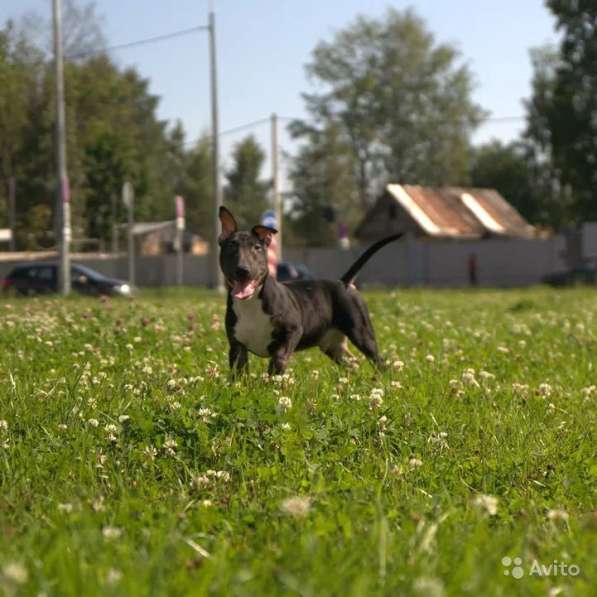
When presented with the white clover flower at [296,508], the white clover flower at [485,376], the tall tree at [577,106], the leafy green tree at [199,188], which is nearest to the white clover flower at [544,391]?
the white clover flower at [485,376]

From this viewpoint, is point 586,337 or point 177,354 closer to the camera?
point 177,354

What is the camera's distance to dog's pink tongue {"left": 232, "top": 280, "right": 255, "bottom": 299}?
21.7 feet

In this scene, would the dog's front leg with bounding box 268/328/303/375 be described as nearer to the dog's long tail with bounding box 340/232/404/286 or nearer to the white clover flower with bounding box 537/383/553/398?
the dog's long tail with bounding box 340/232/404/286

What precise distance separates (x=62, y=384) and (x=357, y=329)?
2692mm

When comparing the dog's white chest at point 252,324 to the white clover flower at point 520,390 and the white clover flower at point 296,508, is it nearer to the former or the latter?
the white clover flower at point 520,390

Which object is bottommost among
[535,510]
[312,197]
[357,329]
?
[535,510]

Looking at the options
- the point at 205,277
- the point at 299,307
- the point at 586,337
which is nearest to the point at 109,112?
the point at 205,277

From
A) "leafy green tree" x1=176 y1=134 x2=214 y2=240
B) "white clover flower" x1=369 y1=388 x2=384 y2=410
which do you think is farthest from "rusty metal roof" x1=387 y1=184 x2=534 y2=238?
"white clover flower" x1=369 y1=388 x2=384 y2=410

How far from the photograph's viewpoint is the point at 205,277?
183 ft

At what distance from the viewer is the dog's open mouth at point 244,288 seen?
21.7 feet

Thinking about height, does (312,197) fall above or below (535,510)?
above

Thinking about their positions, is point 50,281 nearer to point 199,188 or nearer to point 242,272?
point 242,272

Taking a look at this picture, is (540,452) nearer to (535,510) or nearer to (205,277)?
(535,510)

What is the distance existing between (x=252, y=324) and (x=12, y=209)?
1920cm
